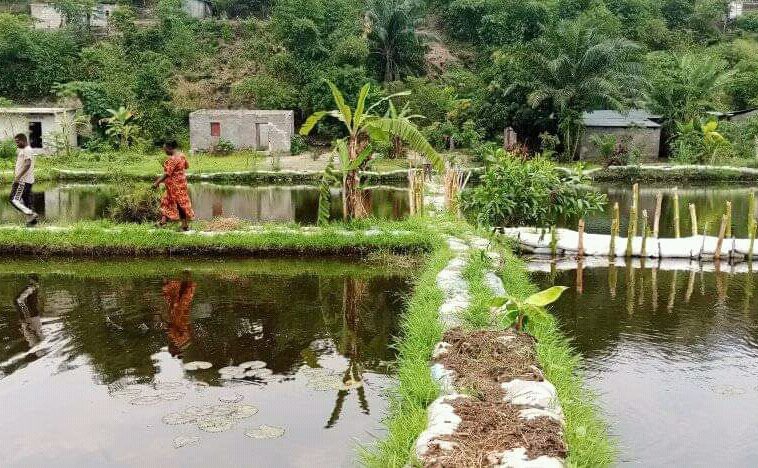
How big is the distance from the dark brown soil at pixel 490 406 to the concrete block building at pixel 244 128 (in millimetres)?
23216

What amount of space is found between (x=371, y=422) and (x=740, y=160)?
24093 mm

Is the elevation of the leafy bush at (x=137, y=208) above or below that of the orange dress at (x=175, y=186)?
below

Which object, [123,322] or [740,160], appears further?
[740,160]

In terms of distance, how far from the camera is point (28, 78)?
33.6m

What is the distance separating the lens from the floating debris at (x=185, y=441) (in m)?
5.43

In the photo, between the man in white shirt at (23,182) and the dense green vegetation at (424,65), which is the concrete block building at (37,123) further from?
the man in white shirt at (23,182)

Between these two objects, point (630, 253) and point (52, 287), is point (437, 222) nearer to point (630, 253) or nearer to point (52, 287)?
point (630, 253)

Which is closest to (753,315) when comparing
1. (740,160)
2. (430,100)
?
(740,160)

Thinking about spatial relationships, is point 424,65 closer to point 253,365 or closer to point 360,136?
point 360,136

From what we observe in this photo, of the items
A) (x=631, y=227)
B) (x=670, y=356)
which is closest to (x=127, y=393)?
(x=670, y=356)

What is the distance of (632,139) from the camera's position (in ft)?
90.9

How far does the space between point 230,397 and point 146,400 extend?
69 centimetres

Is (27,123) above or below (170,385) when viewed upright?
above

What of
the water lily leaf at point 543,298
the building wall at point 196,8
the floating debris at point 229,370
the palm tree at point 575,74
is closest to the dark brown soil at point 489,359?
the water lily leaf at point 543,298
